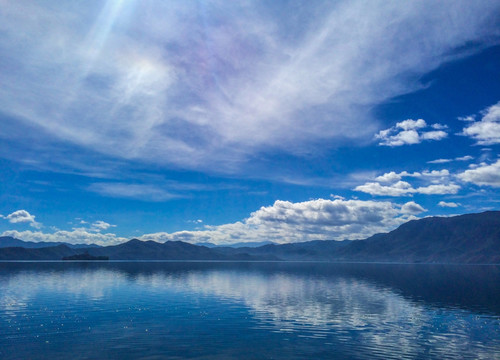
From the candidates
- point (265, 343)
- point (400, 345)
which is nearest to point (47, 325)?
point (265, 343)

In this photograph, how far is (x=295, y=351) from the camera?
41.6 meters

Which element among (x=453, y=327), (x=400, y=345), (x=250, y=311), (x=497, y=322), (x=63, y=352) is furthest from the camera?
(x=250, y=311)

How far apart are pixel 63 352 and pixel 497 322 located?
68.1 metres

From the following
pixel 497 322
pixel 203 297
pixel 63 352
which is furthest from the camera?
pixel 203 297

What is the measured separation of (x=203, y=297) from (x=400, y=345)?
54.8 meters

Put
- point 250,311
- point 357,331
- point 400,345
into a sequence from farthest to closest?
point 250,311 → point 357,331 → point 400,345

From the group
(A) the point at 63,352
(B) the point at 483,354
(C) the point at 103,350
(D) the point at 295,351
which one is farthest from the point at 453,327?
(A) the point at 63,352

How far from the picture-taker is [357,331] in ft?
170

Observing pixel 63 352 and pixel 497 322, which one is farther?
pixel 497 322

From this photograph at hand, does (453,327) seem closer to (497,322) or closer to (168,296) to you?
(497,322)

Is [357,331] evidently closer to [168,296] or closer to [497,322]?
[497,322]

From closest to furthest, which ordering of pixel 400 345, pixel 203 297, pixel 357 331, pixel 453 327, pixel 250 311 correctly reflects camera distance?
pixel 400 345
pixel 357 331
pixel 453 327
pixel 250 311
pixel 203 297

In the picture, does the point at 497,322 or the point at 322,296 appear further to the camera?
the point at 322,296

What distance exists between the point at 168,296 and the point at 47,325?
39252 millimetres
